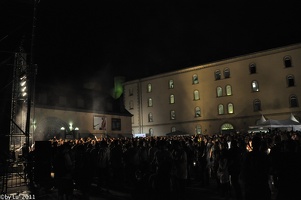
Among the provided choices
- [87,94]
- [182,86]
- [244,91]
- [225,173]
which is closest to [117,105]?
[87,94]

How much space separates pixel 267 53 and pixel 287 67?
361 cm

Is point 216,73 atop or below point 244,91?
atop

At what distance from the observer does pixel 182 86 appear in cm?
4625

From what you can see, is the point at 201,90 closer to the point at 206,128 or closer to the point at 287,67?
the point at 206,128

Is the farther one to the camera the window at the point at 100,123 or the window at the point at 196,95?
the window at the point at 196,95

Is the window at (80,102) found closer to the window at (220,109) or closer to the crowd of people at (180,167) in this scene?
the window at (220,109)

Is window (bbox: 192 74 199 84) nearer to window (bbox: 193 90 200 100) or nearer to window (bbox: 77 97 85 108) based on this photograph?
window (bbox: 193 90 200 100)

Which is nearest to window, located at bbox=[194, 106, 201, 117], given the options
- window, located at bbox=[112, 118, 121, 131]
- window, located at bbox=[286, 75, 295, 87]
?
window, located at bbox=[112, 118, 121, 131]

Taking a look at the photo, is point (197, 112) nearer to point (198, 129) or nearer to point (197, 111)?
point (197, 111)

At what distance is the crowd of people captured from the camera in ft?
16.4

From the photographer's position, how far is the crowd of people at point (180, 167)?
501cm

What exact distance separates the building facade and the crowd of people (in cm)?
2861

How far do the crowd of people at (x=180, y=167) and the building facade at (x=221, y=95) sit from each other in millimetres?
28610

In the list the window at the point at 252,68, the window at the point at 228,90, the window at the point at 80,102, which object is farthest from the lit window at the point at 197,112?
the window at the point at 80,102
